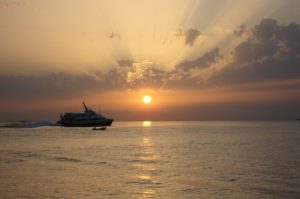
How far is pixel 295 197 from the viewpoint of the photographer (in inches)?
1054

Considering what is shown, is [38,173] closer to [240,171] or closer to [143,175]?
[143,175]


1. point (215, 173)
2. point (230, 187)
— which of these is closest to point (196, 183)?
point (230, 187)

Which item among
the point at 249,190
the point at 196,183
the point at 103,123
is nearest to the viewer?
the point at 249,190

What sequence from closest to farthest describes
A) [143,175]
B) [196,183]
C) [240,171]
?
1. [196,183]
2. [143,175]
3. [240,171]

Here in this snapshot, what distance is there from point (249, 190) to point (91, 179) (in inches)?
551

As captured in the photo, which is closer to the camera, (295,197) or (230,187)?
(295,197)

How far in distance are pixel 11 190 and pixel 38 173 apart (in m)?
9.28

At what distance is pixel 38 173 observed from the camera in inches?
1529

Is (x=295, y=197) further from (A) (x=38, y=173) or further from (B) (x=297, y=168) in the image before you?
(A) (x=38, y=173)

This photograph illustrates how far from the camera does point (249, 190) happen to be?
29.5 metres

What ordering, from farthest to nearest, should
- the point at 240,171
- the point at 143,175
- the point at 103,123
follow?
1. the point at 103,123
2. the point at 240,171
3. the point at 143,175

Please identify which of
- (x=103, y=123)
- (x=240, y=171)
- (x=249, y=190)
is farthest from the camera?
(x=103, y=123)

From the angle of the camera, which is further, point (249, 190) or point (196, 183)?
point (196, 183)

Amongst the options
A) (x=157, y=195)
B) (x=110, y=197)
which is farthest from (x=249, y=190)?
(x=110, y=197)
